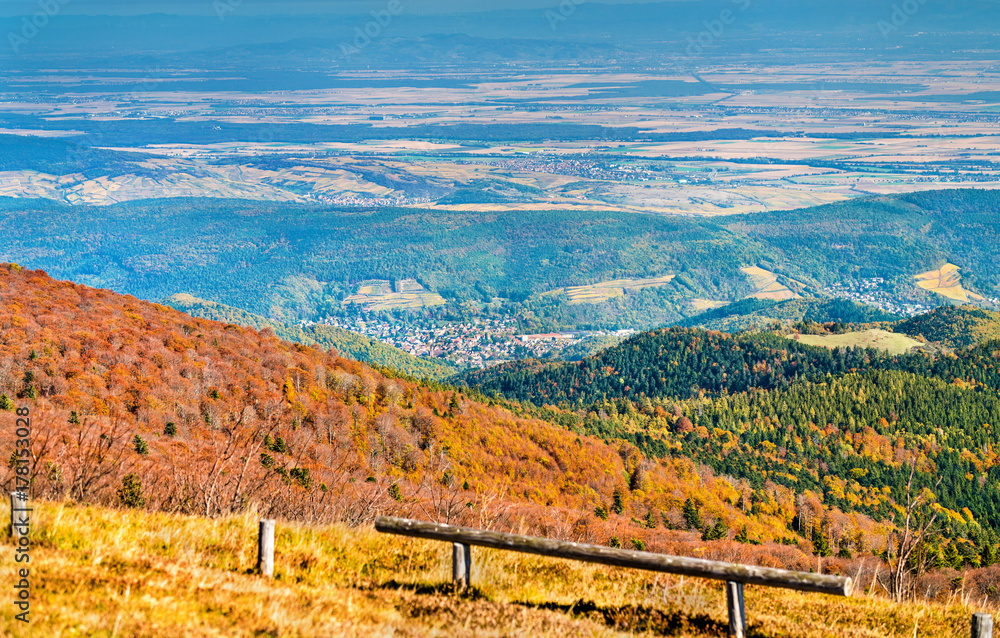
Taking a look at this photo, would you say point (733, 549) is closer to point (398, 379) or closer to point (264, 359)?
point (264, 359)

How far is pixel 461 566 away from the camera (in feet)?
40.2

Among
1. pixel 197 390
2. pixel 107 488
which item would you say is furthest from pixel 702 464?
pixel 107 488

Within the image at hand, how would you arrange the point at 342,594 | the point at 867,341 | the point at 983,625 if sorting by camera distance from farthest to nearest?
the point at 867,341, the point at 342,594, the point at 983,625

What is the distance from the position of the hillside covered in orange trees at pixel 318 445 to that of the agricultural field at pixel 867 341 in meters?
82.0

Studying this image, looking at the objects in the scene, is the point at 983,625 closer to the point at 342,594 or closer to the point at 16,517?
the point at 342,594

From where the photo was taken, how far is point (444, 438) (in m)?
78.6

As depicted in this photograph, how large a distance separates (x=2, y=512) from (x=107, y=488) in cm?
501

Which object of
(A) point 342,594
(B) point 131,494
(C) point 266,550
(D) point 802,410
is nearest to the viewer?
(A) point 342,594

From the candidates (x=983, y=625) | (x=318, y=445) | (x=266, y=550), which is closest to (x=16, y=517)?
(x=266, y=550)

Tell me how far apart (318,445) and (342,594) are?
4719 centimetres

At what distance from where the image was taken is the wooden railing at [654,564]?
1042cm

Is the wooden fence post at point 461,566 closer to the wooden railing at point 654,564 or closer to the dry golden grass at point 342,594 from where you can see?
the wooden railing at point 654,564

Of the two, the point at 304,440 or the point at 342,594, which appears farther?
the point at 304,440

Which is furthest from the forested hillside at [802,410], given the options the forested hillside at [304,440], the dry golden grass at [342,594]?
the dry golden grass at [342,594]
